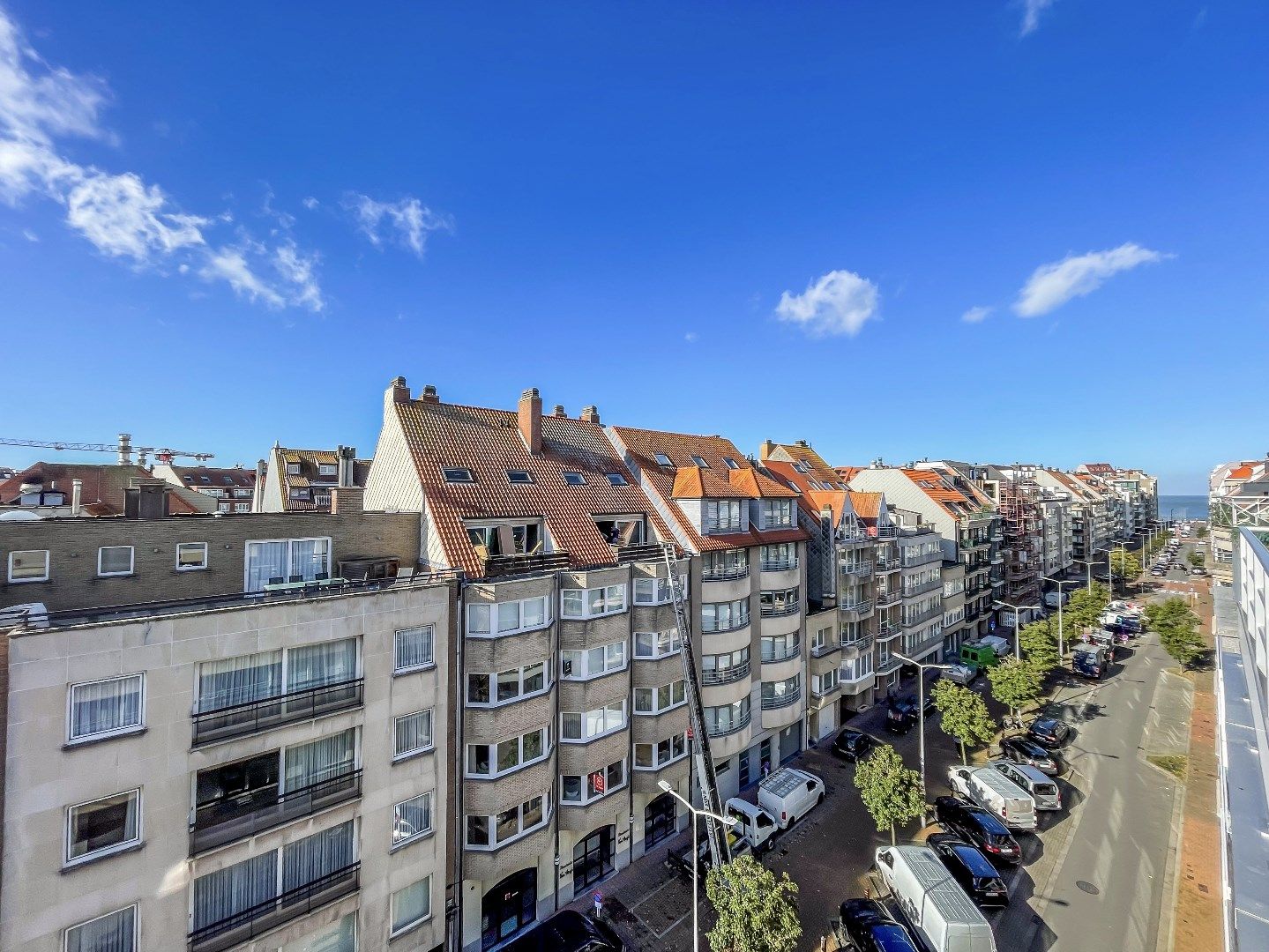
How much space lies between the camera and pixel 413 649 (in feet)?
58.9

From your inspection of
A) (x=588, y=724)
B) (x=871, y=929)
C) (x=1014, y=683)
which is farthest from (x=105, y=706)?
(x=1014, y=683)

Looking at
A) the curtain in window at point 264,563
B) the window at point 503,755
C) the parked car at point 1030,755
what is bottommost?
the parked car at point 1030,755

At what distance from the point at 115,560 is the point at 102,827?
23.9 feet

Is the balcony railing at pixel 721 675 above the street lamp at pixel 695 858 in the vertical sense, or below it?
above

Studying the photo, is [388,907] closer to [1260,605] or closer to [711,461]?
[1260,605]

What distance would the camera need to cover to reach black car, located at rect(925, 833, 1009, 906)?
20.9 metres

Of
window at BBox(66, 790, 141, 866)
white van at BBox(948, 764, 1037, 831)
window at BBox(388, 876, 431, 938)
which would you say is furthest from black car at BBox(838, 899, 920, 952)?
window at BBox(66, 790, 141, 866)

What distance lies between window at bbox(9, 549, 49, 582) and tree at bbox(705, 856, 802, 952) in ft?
72.6

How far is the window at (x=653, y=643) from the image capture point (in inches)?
934

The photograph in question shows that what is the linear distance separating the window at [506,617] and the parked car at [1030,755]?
97.3 ft

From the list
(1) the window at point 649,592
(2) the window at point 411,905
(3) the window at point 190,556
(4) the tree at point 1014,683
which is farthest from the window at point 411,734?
(4) the tree at point 1014,683

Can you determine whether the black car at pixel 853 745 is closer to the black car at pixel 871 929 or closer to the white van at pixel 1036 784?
the white van at pixel 1036 784

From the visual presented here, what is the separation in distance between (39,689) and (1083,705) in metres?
56.5

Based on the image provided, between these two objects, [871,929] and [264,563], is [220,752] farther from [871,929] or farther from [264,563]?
[871,929]
